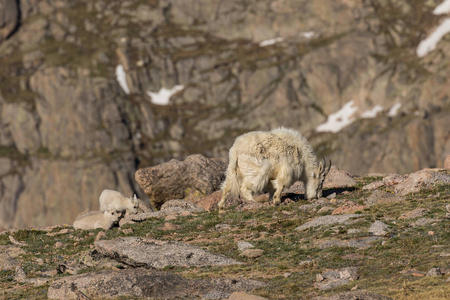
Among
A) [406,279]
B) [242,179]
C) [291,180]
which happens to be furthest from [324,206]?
[406,279]

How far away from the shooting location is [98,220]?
107 ft

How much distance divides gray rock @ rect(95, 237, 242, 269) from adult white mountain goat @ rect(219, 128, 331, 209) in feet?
26.3

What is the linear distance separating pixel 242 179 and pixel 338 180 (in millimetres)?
9113

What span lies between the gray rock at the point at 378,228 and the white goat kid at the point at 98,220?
15008 millimetres

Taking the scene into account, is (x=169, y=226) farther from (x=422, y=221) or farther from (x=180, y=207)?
(x=422, y=221)

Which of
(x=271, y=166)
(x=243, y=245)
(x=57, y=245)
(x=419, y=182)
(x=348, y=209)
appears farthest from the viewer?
(x=271, y=166)

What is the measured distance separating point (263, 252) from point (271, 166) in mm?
8236

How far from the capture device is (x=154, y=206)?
141 feet

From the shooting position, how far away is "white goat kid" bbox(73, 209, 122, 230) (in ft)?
105

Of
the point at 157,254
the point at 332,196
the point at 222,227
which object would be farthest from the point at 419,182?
the point at 157,254

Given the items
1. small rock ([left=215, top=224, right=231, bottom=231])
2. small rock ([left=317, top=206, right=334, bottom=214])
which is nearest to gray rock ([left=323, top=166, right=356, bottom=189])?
small rock ([left=317, top=206, right=334, bottom=214])

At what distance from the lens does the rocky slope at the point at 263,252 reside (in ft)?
57.3

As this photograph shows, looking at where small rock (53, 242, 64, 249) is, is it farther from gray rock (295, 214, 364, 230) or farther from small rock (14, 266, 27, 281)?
gray rock (295, 214, 364, 230)

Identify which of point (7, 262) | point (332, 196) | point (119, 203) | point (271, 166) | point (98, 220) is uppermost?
point (271, 166)
